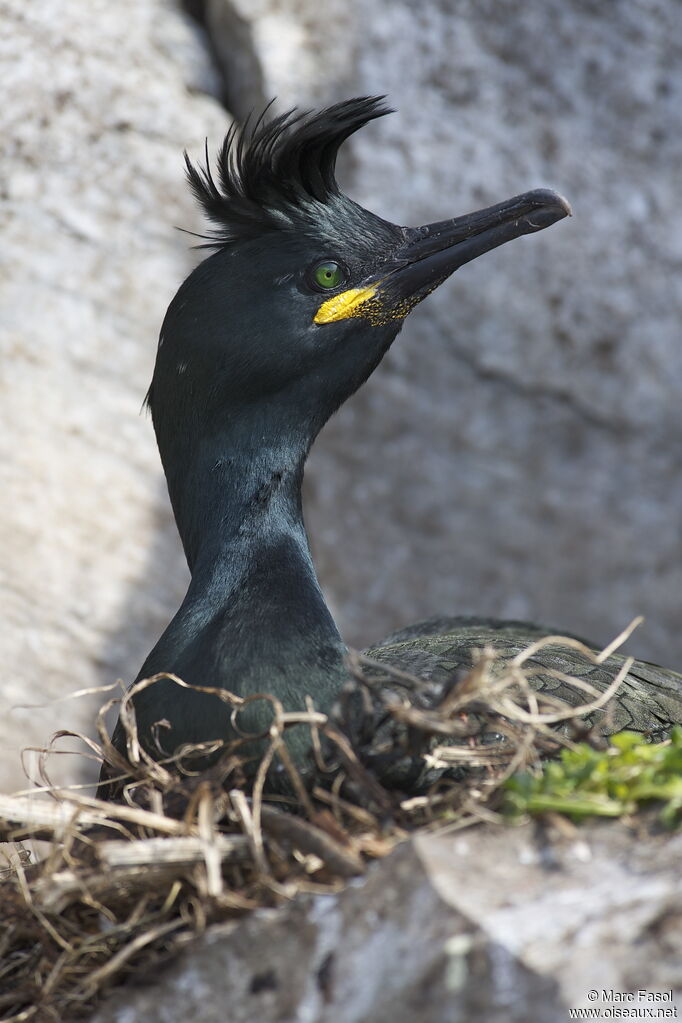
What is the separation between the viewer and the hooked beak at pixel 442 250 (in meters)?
3.31

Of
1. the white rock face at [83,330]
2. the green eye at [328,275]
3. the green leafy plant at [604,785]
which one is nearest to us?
the green leafy plant at [604,785]

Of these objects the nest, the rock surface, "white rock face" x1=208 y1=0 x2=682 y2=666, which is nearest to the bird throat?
the nest

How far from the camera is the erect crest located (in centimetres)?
318

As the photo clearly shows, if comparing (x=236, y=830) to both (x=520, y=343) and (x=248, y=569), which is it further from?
(x=520, y=343)

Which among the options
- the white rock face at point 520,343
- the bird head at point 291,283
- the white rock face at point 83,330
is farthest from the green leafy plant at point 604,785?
the white rock face at point 520,343

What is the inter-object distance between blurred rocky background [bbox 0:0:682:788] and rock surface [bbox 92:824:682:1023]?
397cm

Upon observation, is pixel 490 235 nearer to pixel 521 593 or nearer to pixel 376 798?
pixel 376 798

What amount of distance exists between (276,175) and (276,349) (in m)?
0.46

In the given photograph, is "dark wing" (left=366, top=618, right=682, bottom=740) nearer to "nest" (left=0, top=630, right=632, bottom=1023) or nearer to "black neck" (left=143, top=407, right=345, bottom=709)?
"black neck" (left=143, top=407, right=345, bottom=709)

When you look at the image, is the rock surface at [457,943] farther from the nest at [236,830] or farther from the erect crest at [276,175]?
the erect crest at [276,175]

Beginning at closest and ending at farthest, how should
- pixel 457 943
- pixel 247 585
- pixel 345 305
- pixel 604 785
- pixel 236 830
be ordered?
pixel 457 943, pixel 604 785, pixel 236 830, pixel 247 585, pixel 345 305

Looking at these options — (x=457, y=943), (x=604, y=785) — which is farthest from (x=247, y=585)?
(x=457, y=943)

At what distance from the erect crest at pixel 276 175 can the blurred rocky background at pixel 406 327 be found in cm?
290

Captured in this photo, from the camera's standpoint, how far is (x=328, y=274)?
10.6 ft
